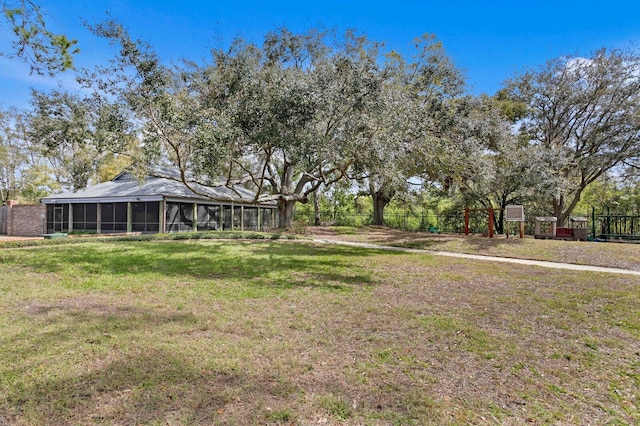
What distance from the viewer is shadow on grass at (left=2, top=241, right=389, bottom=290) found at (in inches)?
287

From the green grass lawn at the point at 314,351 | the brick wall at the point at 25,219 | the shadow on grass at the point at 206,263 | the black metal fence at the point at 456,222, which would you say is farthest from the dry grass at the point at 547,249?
the brick wall at the point at 25,219

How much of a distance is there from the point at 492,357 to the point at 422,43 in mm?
16107

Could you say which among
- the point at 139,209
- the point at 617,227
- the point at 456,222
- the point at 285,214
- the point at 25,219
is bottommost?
the point at 617,227

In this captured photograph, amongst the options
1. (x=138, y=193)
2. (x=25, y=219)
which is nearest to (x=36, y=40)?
(x=138, y=193)

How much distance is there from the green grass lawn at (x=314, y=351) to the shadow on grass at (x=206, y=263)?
245 mm

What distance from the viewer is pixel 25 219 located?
862 inches

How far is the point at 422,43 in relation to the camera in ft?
53.5

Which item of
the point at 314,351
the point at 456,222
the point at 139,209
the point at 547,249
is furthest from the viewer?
the point at 456,222

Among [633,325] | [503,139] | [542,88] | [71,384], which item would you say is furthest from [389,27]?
[71,384]

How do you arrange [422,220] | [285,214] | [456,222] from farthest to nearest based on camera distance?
[422,220]
[456,222]
[285,214]

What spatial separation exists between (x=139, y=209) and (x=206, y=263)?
40.8 feet

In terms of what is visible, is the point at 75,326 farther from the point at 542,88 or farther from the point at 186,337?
the point at 542,88

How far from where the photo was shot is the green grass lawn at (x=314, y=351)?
2.60 metres

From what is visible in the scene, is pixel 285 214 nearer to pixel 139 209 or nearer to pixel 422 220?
pixel 139 209
